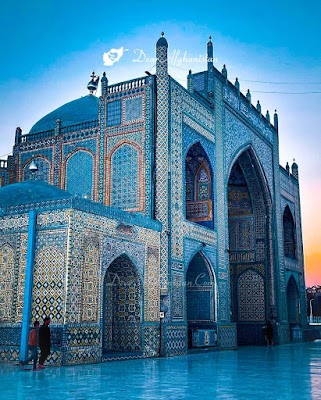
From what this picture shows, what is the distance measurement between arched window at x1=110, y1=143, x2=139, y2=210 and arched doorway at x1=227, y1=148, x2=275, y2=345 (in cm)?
810

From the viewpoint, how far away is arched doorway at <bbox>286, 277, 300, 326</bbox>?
27984mm

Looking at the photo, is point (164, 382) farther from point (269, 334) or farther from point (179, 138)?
point (269, 334)

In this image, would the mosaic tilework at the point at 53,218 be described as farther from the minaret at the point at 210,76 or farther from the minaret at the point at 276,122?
the minaret at the point at 276,122

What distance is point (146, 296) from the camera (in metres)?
14.5

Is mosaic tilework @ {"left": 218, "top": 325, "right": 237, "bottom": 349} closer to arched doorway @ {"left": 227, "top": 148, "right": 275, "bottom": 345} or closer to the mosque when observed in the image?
the mosque

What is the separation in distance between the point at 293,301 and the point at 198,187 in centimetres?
1212

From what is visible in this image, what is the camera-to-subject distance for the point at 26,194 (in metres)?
14.2

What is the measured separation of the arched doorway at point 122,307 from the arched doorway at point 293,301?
1532 cm

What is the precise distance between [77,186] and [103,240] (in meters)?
5.23

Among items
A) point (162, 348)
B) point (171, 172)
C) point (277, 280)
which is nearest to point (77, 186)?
point (171, 172)

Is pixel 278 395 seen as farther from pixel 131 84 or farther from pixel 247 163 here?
pixel 247 163

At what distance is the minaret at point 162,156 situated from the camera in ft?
50.6

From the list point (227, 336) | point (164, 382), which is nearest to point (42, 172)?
point (227, 336)

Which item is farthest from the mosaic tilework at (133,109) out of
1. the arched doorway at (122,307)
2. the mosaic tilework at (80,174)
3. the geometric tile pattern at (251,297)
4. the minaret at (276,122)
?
the minaret at (276,122)
